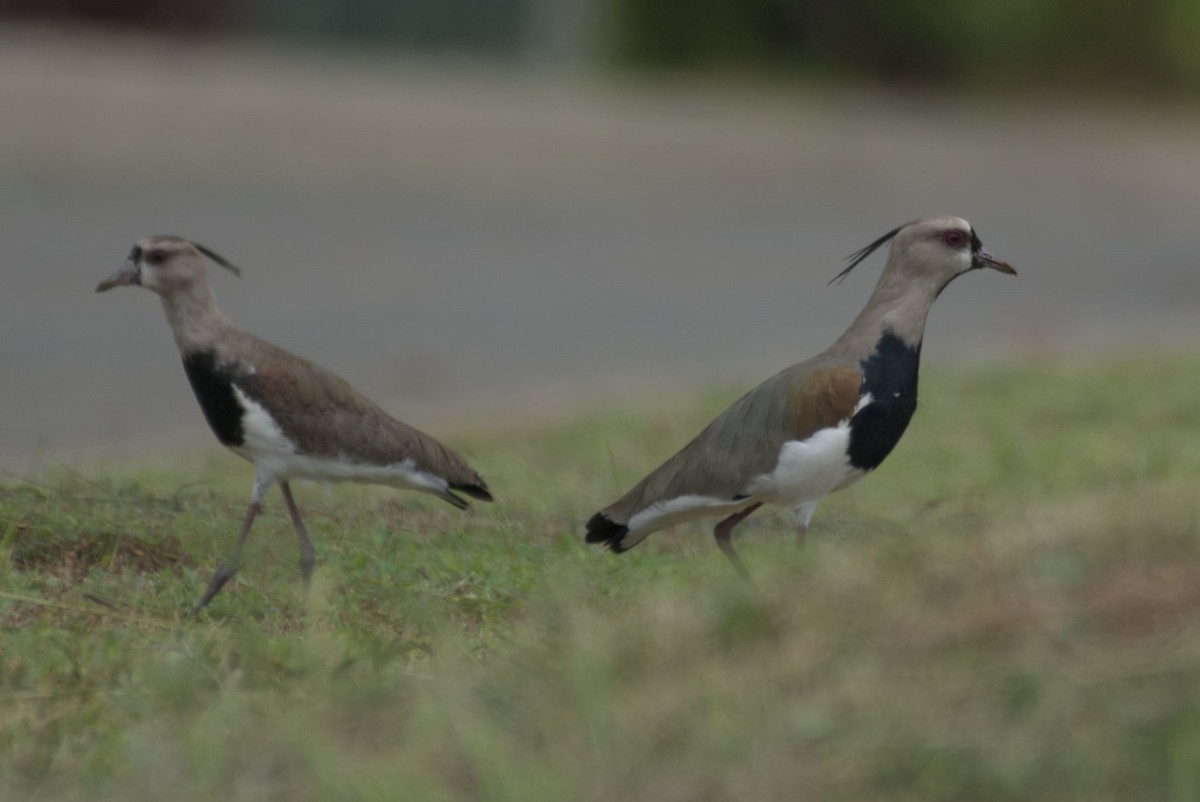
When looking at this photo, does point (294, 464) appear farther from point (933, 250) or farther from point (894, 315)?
point (933, 250)

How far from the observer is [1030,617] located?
12.6 feet

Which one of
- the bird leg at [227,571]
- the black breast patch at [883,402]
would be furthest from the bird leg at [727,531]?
the bird leg at [227,571]

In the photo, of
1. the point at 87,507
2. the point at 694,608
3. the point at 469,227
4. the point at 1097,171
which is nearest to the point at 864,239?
the point at 469,227

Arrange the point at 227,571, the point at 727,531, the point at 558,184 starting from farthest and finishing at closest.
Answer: the point at 558,184 < the point at 727,531 < the point at 227,571

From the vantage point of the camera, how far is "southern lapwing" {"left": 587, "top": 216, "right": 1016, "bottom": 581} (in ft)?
17.8

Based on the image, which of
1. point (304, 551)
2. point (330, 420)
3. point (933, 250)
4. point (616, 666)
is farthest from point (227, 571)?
point (933, 250)

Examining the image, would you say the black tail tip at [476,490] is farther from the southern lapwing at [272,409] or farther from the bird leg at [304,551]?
the bird leg at [304,551]

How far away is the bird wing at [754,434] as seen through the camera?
543 centimetres

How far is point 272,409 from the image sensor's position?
5.62 m

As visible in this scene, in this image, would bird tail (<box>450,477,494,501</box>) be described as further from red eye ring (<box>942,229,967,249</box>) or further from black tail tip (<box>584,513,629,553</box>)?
red eye ring (<box>942,229,967,249</box>)

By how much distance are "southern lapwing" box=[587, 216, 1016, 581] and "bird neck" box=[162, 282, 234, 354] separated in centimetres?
122

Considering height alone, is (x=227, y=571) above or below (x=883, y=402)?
below

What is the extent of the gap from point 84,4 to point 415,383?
9.44 meters

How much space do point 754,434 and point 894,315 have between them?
0.53m
